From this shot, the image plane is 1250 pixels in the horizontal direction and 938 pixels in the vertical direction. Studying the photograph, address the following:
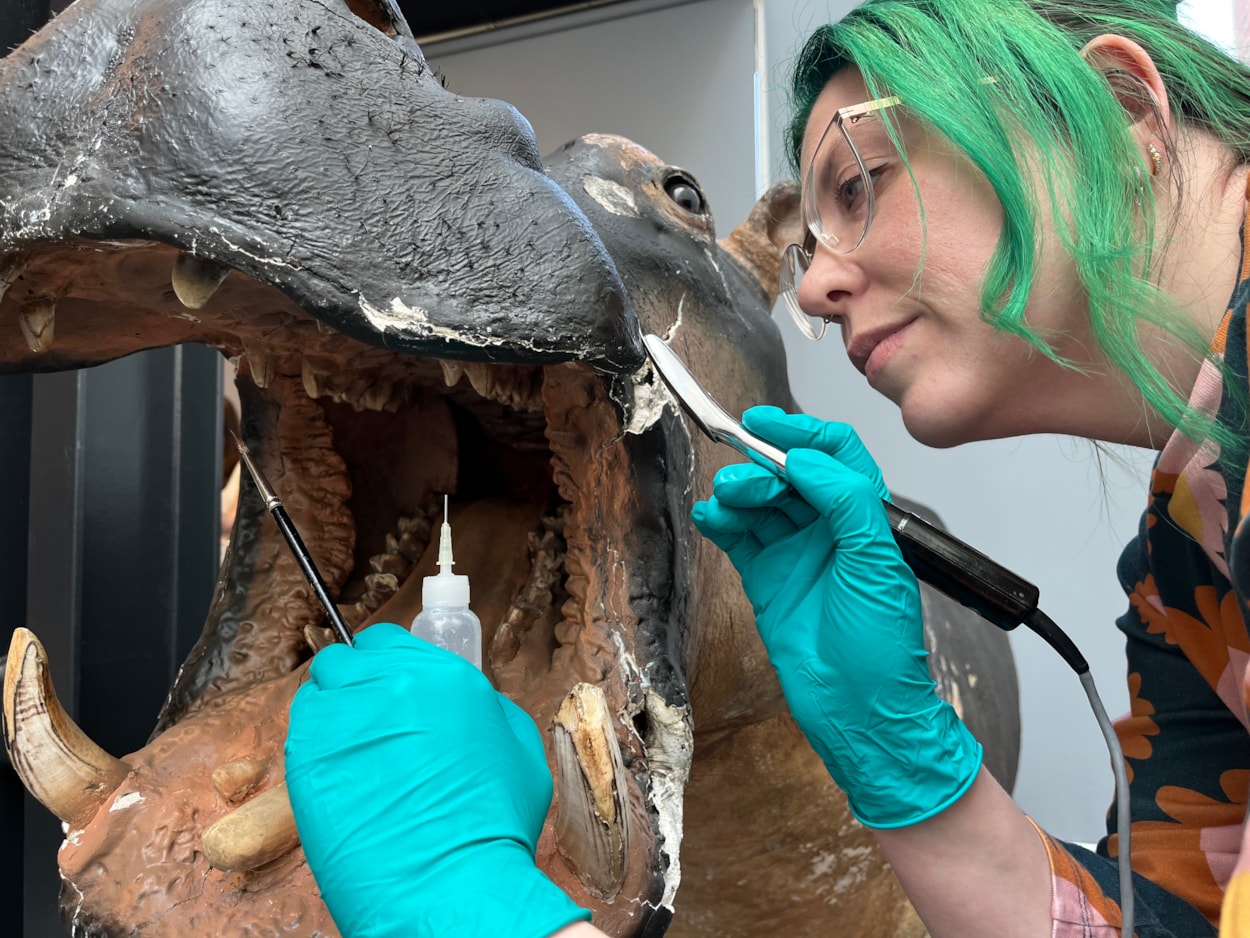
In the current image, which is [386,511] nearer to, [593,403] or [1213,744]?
[593,403]

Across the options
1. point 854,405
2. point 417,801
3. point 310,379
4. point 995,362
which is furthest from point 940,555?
point 854,405

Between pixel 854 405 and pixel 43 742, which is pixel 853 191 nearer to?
pixel 43 742

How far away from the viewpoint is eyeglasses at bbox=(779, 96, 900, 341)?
3.26 feet

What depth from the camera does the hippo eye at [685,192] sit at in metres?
1.27

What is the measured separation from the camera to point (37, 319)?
2.54ft

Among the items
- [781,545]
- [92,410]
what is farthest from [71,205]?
[92,410]

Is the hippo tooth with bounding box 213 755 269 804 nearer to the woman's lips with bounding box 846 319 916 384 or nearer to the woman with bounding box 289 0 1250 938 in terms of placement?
the woman with bounding box 289 0 1250 938

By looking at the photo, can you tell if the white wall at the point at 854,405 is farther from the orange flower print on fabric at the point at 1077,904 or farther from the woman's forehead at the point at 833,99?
the orange flower print on fabric at the point at 1077,904

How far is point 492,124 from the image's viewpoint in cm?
76

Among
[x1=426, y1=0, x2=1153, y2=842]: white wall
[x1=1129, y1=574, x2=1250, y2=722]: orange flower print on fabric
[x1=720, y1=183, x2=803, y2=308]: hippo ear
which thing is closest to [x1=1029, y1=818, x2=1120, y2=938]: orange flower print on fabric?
[x1=1129, y1=574, x2=1250, y2=722]: orange flower print on fabric

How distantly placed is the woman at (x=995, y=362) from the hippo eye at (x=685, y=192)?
212 mm

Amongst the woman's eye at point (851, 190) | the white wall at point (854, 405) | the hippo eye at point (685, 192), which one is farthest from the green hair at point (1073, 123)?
the white wall at point (854, 405)

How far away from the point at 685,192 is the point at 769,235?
0.24 m

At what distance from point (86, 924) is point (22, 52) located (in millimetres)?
691
